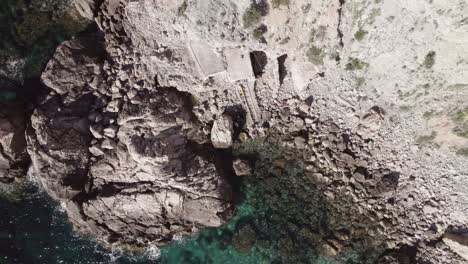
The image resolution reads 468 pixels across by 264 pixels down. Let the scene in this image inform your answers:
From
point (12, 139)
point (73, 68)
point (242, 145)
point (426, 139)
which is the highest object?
point (73, 68)

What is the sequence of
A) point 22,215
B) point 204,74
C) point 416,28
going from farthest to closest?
1. point 22,215
2. point 204,74
3. point 416,28

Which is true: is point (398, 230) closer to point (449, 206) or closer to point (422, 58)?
point (449, 206)

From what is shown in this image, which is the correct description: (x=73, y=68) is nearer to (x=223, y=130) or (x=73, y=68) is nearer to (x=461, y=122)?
(x=223, y=130)

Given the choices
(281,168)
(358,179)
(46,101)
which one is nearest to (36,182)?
(46,101)

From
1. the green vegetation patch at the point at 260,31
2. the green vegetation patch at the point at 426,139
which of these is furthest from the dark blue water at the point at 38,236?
the green vegetation patch at the point at 426,139

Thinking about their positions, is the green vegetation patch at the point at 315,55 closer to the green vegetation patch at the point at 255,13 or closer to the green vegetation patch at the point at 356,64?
the green vegetation patch at the point at 356,64

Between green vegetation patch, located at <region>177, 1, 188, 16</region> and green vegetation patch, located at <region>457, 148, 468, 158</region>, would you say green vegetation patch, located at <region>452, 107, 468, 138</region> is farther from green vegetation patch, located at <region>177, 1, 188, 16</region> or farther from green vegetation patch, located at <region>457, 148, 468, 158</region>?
green vegetation patch, located at <region>177, 1, 188, 16</region>

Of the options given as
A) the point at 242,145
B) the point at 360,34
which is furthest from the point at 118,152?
the point at 360,34
